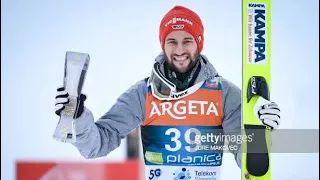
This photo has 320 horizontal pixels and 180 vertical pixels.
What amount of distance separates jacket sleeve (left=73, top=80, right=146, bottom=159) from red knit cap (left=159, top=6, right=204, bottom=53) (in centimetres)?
29

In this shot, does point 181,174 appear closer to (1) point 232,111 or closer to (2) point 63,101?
(1) point 232,111

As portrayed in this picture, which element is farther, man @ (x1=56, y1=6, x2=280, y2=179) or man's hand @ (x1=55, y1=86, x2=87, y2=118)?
man @ (x1=56, y1=6, x2=280, y2=179)

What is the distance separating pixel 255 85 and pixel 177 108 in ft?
1.40

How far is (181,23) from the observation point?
9.21 feet

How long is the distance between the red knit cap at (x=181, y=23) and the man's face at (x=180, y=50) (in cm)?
2

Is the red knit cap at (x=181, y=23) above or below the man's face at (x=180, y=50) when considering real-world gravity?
above

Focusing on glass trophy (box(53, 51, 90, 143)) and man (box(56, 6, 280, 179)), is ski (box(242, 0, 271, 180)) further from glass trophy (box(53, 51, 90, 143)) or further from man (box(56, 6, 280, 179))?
glass trophy (box(53, 51, 90, 143))

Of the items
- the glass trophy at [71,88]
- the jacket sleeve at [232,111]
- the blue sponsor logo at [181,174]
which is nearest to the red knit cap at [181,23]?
the jacket sleeve at [232,111]

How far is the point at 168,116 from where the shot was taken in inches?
110

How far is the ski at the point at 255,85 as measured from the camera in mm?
2877

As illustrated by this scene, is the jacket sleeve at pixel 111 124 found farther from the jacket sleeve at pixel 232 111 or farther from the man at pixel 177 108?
the jacket sleeve at pixel 232 111

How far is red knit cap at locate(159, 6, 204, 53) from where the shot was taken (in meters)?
2.81

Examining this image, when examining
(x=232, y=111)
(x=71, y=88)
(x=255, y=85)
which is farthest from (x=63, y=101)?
(x=255, y=85)

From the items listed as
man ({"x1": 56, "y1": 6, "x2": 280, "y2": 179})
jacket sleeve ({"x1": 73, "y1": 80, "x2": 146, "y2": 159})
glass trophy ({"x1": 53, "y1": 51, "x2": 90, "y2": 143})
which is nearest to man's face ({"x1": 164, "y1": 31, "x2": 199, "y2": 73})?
man ({"x1": 56, "y1": 6, "x2": 280, "y2": 179})
